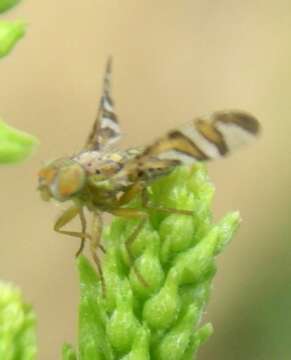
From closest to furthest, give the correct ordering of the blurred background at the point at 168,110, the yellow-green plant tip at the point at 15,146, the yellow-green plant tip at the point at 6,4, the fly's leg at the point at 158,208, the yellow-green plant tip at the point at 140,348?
the yellow-green plant tip at the point at 15,146 < the yellow-green plant tip at the point at 6,4 < the yellow-green plant tip at the point at 140,348 < the fly's leg at the point at 158,208 < the blurred background at the point at 168,110

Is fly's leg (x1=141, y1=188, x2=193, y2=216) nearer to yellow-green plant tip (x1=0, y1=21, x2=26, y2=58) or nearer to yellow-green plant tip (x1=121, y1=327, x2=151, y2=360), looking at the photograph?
yellow-green plant tip (x1=121, y1=327, x2=151, y2=360)

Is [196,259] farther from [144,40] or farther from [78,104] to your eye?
[144,40]

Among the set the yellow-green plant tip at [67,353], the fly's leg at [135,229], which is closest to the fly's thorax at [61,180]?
the fly's leg at [135,229]

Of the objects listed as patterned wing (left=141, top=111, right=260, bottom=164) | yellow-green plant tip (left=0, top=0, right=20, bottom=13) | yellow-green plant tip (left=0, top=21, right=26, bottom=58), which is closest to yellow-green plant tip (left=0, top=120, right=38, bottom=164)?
yellow-green plant tip (left=0, top=21, right=26, bottom=58)

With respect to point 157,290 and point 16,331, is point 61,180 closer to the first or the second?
point 157,290

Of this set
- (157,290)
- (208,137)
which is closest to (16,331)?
(157,290)

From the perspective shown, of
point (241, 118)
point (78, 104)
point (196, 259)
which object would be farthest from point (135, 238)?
point (78, 104)

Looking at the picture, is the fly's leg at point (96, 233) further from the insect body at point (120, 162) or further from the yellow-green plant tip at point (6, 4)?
the yellow-green plant tip at point (6, 4)
